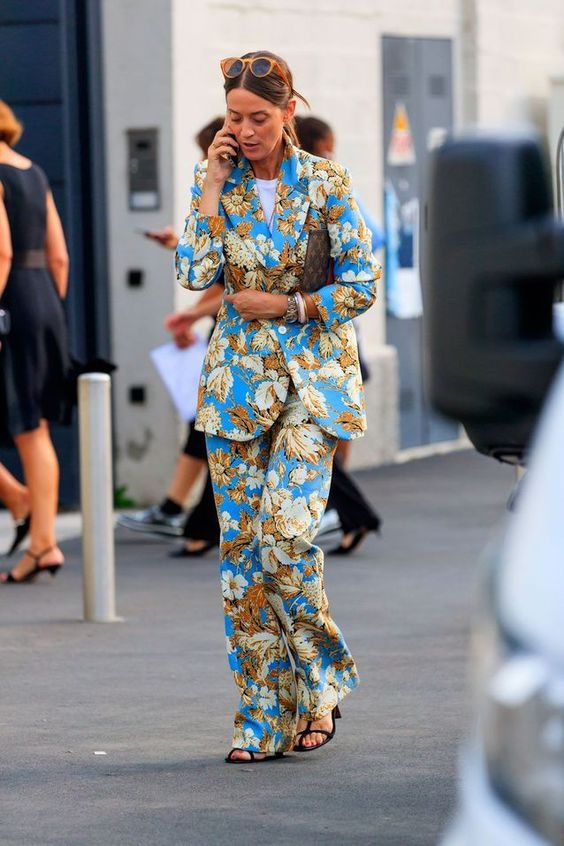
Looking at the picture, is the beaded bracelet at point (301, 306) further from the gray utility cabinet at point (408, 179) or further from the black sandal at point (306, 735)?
the gray utility cabinet at point (408, 179)

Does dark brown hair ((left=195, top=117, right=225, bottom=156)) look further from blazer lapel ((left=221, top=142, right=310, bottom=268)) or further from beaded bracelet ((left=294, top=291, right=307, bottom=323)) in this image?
beaded bracelet ((left=294, top=291, right=307, bottom=323))

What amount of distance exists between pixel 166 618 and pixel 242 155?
3113mm

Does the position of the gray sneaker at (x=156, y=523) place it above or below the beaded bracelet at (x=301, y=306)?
below

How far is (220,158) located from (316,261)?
379 millimetres

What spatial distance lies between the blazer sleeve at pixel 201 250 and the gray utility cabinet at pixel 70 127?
6.66 meters

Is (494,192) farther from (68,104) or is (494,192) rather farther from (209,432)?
(68,104)

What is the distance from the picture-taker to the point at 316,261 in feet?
19.2

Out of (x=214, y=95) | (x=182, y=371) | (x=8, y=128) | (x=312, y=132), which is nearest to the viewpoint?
(x=312, y=132)

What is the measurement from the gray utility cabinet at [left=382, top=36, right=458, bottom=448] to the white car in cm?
1280

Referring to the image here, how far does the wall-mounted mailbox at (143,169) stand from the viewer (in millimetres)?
12664

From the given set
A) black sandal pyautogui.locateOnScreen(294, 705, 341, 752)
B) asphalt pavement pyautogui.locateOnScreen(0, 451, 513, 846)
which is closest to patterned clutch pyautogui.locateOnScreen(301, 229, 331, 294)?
black sandal pyautogui.locateOnScreen(294, 705, 341, 752)

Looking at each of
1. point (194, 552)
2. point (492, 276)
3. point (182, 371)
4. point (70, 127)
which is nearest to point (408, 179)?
point (70, 127)

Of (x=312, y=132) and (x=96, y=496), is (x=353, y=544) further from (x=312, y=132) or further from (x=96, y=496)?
(x=96, y=496)

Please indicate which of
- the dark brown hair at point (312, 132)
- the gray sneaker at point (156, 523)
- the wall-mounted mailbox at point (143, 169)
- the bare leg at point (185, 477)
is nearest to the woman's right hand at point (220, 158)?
the dark brown hair at point (312, 132)
